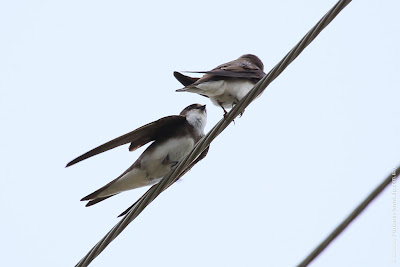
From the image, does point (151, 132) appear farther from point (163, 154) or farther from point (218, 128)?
point (218, 128)

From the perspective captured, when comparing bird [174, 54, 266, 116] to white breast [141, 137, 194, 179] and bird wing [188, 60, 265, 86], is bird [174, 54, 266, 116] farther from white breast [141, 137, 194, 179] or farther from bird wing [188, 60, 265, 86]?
white breast [141, 137, 194, 179]

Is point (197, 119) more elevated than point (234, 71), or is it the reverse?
point (234, 71)

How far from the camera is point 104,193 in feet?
16.6

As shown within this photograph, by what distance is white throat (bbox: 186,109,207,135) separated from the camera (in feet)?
17.6

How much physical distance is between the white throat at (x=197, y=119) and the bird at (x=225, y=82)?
16cm

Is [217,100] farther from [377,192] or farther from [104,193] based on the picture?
[377,192]

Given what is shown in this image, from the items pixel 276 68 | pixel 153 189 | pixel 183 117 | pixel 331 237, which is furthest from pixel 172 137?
pixel 331 237

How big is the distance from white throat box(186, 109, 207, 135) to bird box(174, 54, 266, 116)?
0.16 metres

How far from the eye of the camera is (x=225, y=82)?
5.32 m

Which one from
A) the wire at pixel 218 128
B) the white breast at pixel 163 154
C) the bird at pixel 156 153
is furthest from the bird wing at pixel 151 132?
the wire at pixel 218 128

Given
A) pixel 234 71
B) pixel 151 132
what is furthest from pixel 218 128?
pixel 234 71

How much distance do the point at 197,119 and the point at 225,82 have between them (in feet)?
1.28

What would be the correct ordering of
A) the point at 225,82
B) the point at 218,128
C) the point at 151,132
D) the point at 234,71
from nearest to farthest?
the point at 218,128 → the point at 151,132 → the point at 225,82 → the point at 234,71

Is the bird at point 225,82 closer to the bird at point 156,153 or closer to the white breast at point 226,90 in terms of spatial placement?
the white breast at point 226,90
